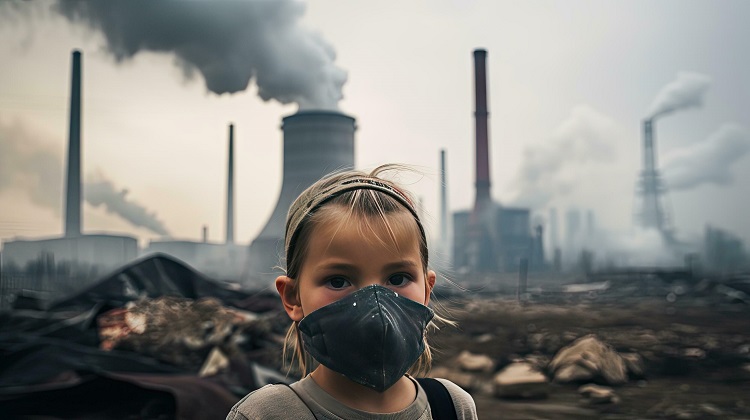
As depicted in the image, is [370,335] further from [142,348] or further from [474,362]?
[142,348]

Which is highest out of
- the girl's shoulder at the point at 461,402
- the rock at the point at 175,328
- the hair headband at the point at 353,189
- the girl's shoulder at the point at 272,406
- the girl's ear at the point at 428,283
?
the hair headband at the point at 353,189

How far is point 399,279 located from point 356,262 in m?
0.08

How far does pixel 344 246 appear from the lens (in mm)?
941

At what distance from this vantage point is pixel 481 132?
8.26m

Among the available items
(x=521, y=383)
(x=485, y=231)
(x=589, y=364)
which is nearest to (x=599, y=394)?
(x=589, y=364)

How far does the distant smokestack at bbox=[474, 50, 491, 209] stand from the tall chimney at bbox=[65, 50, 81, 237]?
13.0 ft

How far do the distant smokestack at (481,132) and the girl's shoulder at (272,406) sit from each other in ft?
20.2

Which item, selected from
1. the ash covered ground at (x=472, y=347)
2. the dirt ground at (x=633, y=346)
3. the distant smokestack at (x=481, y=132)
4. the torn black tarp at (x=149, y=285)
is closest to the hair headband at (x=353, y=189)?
the dirt ground at (x=633, y=346)

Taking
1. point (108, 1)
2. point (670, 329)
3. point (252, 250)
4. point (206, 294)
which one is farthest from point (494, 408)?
point (108, 1)

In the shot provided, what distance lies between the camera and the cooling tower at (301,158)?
8594 millimetres

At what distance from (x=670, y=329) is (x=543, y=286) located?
1305 millimetres

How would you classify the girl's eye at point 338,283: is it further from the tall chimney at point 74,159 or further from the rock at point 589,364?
the tall chimney at point 74,159

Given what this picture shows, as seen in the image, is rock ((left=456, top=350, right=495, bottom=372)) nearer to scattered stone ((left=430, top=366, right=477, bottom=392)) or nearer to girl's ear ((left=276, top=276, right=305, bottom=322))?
scattered stone ((left=430, top=366, right=477, bottom=392))

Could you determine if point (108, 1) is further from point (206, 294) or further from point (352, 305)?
point (352, 305)
